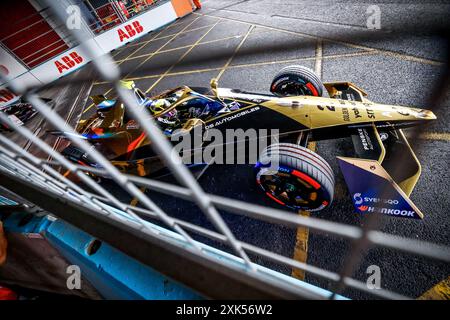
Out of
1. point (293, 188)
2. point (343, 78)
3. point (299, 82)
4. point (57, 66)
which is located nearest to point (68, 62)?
point (57, 66)

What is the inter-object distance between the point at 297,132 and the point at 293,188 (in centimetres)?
71

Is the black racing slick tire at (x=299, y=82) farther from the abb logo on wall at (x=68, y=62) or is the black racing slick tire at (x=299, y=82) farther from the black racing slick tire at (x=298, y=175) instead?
the abb logo on wall at (x=68, y=62)

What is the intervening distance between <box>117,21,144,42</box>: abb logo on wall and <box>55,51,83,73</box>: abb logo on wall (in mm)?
2490

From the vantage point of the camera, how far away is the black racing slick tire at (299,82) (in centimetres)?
336

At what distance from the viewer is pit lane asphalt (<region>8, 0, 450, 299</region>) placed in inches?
26.5

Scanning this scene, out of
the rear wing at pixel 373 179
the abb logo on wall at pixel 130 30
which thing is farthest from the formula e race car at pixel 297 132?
the abb logo on wall at pixel 130 30

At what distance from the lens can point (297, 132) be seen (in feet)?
8.97

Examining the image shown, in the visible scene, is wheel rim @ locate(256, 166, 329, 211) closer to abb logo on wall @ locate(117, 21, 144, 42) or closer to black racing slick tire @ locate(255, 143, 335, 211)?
black racing slick tire @ locate(255, 143, 335, 211)

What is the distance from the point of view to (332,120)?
2.57 m

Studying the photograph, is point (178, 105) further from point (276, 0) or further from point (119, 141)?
point (276, 0)

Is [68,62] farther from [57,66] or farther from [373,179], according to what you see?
[373,179]

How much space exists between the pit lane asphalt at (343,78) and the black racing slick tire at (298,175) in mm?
410

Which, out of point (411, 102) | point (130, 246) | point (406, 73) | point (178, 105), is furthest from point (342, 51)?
point (130, 246)

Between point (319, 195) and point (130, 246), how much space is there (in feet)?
5.83
